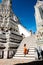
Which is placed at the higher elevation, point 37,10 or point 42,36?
point 37,10

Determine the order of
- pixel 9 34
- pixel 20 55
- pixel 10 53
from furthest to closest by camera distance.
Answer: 1. pixel 9 34
2. pixel 10 53
3. pixel 20 55

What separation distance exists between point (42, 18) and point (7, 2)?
30749 millimetres

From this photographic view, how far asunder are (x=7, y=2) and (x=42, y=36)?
130 feet

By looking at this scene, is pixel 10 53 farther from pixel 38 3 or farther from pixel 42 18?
pixel 38 3

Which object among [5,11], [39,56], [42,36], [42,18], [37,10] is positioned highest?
[5,11]

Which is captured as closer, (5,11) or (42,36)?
(42,36)

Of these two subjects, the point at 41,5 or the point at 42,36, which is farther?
the point at 41,5

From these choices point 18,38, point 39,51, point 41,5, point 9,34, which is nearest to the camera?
point 39,51

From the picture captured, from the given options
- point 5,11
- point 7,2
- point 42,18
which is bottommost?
point 42,18

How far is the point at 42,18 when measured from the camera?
99.1ft

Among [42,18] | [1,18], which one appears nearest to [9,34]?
[42,18]

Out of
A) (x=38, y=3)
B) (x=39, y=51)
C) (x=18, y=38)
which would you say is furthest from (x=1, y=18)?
(x=39, y=51)

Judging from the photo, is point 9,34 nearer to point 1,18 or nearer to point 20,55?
point 20,55

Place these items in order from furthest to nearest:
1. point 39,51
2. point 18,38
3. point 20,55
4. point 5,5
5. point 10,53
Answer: point 5,5
point 18,38
point 10,53
point 20,55
point 39,51
